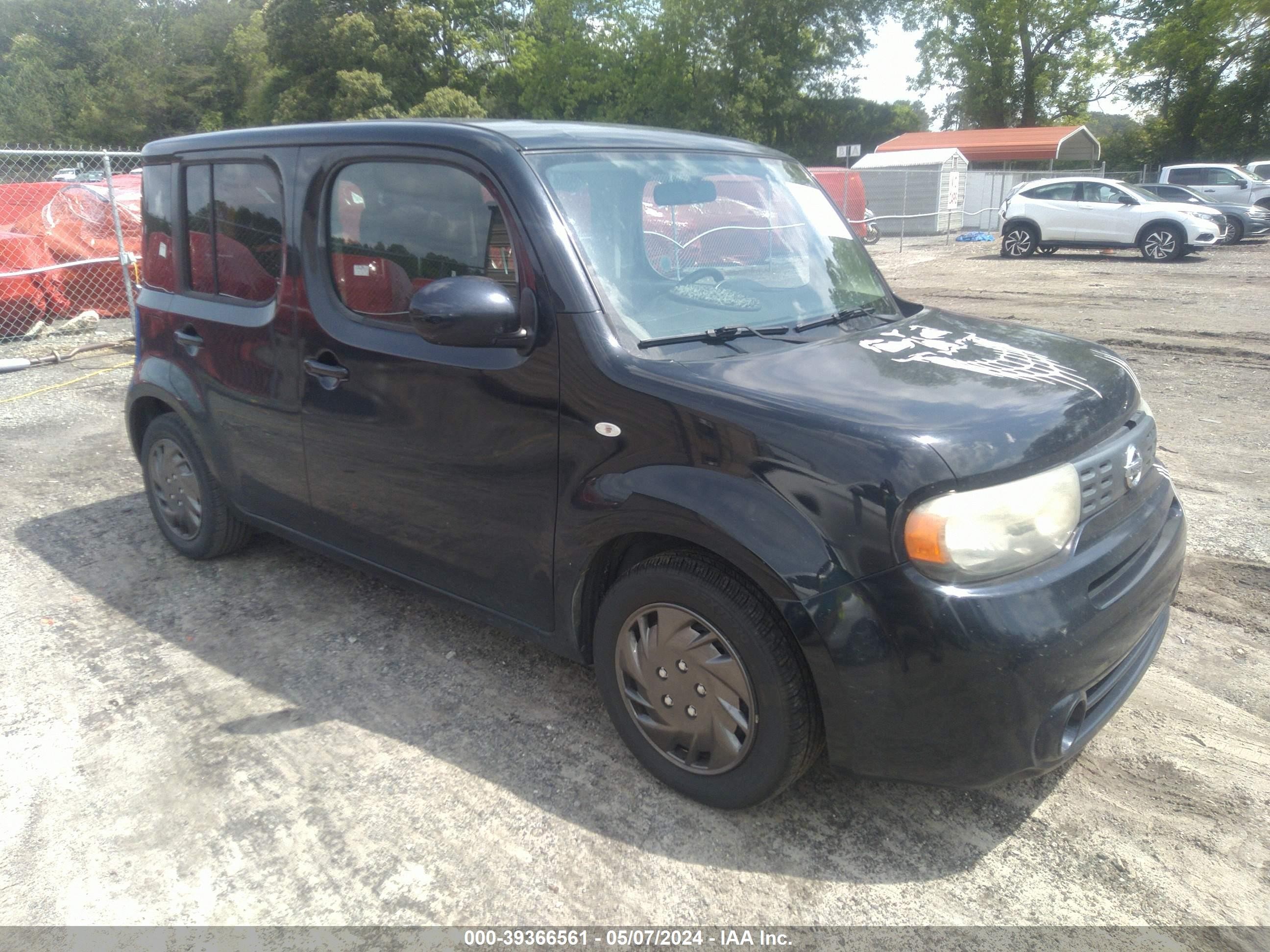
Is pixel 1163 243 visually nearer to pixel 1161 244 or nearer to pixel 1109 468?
pixel 1161 244

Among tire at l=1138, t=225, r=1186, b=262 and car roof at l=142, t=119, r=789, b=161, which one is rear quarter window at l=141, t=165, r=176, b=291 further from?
tire at l=1138, t=225, r=1186, b=262

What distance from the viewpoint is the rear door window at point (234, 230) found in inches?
150

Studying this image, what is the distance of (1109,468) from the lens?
2678 mm

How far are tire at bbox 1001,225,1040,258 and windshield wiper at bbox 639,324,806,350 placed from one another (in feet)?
65.3

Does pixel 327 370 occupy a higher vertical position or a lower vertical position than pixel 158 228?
lower

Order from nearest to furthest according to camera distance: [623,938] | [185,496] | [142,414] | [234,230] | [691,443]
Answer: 1. [623,938]
2. [691,443]
3. [234,230]
4. [185,496]
5. [142,414]

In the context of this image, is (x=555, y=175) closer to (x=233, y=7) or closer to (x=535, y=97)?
(x=535, y=97)

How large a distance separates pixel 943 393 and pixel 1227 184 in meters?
27.8

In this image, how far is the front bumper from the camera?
230cm

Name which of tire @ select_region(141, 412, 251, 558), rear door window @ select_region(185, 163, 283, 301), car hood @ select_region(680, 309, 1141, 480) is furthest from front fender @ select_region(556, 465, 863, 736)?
tire @ select_region(141, 412, 251, 558)

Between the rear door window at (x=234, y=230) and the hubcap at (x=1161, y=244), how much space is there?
1979 cm

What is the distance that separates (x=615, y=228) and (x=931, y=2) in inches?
2224

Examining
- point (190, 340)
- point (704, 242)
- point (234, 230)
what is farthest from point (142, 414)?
point (704, 242)

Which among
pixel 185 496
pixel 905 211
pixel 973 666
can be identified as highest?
pixel 905 211
